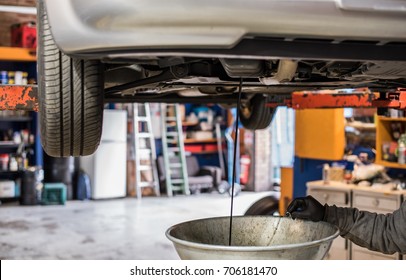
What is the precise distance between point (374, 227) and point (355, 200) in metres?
3.14

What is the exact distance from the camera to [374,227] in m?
2.21

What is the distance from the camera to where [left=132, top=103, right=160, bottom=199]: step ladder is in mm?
11000

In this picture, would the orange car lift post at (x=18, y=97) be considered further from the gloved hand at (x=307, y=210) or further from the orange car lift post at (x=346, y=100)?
the orange car lift post at (x=346, y=100)

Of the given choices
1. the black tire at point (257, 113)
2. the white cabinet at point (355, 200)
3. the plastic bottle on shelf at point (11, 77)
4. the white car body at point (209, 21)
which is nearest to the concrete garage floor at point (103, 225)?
the white cabinet at point (355, 200)

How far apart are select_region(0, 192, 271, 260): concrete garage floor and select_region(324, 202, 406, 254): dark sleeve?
4224 millimetres

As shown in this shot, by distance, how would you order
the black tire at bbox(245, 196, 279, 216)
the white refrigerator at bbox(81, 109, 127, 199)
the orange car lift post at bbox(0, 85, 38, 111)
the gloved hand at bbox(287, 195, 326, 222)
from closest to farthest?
1. the gloved hand at bbox(287, 195, 326, 222)
2. the orange car lift post at bbox(0, 85, 38, 111)
3. the black tire at bbox(245, 196, 279, 216)
4. the white refrigerator at bbox(81, 109, 127, 199)

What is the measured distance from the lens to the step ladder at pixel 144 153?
1100 centimetres

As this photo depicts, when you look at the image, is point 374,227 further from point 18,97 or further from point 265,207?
point 265,207

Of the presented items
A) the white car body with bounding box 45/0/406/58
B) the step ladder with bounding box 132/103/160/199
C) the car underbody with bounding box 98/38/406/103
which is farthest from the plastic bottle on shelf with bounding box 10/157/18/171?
the white car body with bounding box 45/0/406/58

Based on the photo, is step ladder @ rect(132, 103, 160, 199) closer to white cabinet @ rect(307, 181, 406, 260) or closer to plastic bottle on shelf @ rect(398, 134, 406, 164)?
white cabinet @ rect(307, 181, 406, 260)

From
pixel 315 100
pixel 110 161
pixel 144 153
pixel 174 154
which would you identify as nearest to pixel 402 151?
pixel 315 100

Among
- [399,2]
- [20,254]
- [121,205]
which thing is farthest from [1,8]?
[399,2]

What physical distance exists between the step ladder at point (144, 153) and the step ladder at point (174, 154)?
24cm
